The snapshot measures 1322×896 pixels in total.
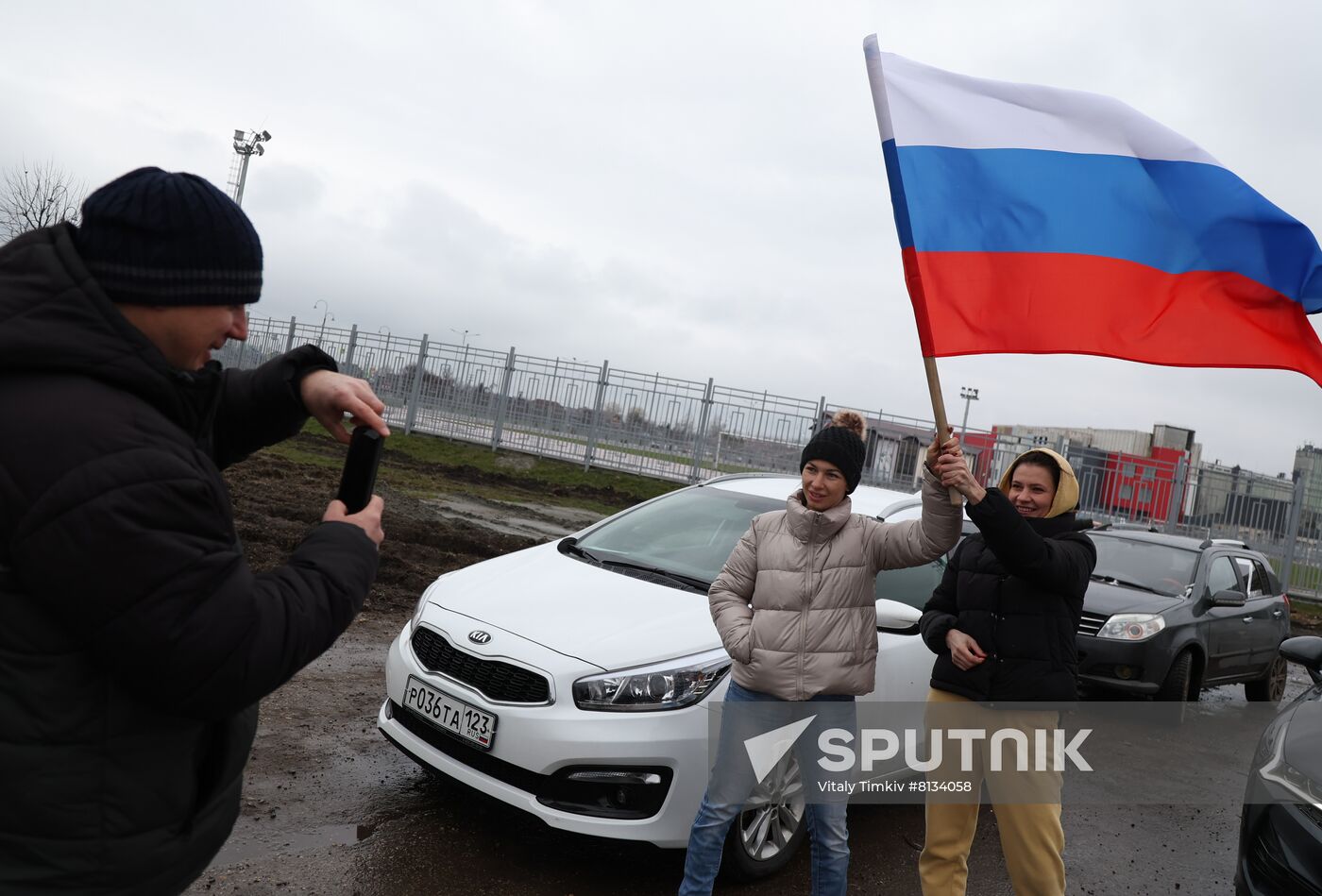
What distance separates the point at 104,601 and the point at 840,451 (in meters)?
2.49

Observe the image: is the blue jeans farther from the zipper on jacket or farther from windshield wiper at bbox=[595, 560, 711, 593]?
windshield wiper at bbox=[595, 560, 711, 593]

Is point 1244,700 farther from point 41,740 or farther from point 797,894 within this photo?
point 41,740

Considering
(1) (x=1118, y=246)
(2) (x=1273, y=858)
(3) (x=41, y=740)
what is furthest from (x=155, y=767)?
(2) (x=1273, y=858)

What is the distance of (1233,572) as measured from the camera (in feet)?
29.9

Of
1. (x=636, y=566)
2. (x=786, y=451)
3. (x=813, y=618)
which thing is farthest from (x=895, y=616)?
(x=786, y=451)

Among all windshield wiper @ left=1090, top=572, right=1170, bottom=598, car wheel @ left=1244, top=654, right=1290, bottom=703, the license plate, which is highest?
windshield wiper @ left=1090, top=572, right=1170, bottom=598

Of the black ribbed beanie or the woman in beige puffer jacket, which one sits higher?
the black ribbed beanie

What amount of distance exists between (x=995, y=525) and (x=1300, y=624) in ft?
51.3

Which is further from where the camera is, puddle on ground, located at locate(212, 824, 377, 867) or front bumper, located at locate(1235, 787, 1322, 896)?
puddle on ground, located at locate(212, 824, 377, 867)

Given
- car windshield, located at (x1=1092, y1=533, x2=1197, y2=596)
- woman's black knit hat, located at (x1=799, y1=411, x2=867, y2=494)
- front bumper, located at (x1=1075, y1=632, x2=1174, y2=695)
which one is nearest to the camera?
woman's black knit hat, located at (x1=799, y1=411, x2=867, y2=494)

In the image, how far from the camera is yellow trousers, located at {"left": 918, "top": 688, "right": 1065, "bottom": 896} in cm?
316

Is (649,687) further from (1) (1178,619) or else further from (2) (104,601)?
(1) (1178,619)

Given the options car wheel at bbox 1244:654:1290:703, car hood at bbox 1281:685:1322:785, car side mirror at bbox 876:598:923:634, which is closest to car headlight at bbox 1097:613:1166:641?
car wheel at bbox 1244:654:1290:703

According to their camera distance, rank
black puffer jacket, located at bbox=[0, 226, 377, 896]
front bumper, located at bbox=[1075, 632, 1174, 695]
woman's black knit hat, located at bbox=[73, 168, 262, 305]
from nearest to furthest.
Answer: black puffer jacket, located at bbox=[0, 226, 377, 896], woman's black knit hat, located at bbox=[73, 168, 262, 305], front bumper, located at bbox=[1075, 632, 1174, 695]
